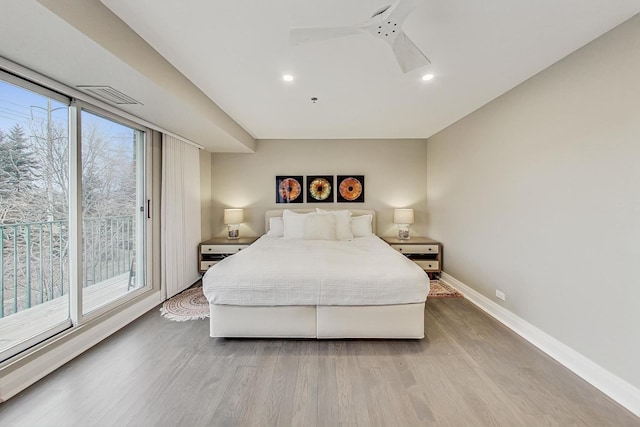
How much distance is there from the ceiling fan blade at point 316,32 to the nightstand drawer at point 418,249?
124 inches

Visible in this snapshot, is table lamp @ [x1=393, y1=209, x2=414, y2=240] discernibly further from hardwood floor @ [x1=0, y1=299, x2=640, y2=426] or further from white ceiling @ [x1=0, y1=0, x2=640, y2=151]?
hardwood floor @ [x1=0, y1=299, x2=640, y2=426]

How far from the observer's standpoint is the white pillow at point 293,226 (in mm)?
3842

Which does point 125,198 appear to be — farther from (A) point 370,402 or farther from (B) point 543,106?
(B) point 543,106

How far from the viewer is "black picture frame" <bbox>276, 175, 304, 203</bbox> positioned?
442 centimetres

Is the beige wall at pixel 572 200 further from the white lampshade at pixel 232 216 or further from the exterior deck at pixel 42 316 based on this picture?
the exterior deck at pixel 42 316

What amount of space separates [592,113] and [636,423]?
1.91m

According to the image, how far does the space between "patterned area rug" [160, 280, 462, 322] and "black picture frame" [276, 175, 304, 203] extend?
1973 millimetres

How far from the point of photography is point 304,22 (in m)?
1.54

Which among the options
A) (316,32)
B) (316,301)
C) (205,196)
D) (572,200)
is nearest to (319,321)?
(316,301)

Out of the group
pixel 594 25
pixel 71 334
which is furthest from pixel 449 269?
pixel 71 334

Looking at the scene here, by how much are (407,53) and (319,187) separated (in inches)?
117

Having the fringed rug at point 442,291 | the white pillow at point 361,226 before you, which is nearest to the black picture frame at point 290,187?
the white pillow at point 361,226

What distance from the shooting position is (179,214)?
346cm

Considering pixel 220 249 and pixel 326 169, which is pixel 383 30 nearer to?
pixel 326 169
